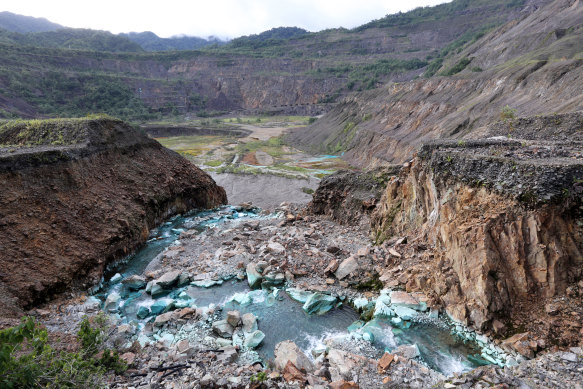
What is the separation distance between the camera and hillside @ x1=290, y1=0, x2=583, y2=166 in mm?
29266

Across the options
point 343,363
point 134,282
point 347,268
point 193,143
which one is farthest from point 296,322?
point 193,143

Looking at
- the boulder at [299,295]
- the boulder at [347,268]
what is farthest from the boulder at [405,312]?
the boulder at [299,295]

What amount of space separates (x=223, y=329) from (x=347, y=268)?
257 inches

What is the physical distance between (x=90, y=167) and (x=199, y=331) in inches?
593

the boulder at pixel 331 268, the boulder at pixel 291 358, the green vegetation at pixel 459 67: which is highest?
the green vegetation at pixel 459 67

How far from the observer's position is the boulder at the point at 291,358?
389 inches

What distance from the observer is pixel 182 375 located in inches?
370

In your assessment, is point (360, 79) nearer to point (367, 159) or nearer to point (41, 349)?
point (367, 159)

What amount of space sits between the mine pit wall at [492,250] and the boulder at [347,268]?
3.15m

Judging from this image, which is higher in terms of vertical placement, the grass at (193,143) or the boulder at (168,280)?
the grass at (193,143)

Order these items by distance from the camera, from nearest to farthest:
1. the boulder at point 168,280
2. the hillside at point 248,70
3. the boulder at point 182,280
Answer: the boulder at point 168,280 < the boulder at point 182,280 < the hillside at point 248,70

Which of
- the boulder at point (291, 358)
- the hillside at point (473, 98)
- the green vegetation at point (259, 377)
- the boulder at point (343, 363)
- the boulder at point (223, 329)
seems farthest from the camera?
the hillside at point (473, 98)

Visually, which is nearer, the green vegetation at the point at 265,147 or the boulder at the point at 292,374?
the boulder at the point at 292,374

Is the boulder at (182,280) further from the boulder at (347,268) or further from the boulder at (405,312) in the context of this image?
the boulder at (405,312)
